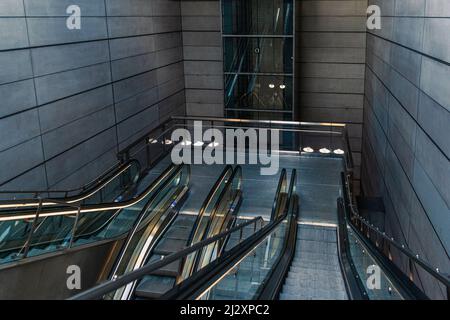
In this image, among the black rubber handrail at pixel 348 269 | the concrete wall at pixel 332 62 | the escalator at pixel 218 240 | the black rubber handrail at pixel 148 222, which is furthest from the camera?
the concrete wall at pixel 332 62

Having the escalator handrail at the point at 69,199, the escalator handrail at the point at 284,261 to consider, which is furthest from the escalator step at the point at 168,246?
the escalator handrail at the point at 284,261

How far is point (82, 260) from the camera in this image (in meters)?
6.02

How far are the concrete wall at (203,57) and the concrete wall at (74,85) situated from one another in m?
1.57

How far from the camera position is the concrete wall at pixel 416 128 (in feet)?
15.0

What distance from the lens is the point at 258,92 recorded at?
1278 centimetres

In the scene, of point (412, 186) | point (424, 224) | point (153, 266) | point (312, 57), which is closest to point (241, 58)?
point (312, 57)

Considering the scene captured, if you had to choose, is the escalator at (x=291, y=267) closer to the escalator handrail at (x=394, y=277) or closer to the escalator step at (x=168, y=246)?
the escalator handrail at (x=394, y=277)

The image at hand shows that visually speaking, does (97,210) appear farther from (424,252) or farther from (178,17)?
(178,17)

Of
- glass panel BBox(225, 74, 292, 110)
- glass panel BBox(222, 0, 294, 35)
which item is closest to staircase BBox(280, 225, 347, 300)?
glass panel BBox(225, 74, 292, 110)

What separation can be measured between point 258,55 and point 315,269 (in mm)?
8075

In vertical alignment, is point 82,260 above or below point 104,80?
below

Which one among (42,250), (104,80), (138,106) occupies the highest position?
(104,80)

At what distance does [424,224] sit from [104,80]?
6.59 metres

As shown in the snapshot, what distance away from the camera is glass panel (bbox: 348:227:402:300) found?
3.15 meters
